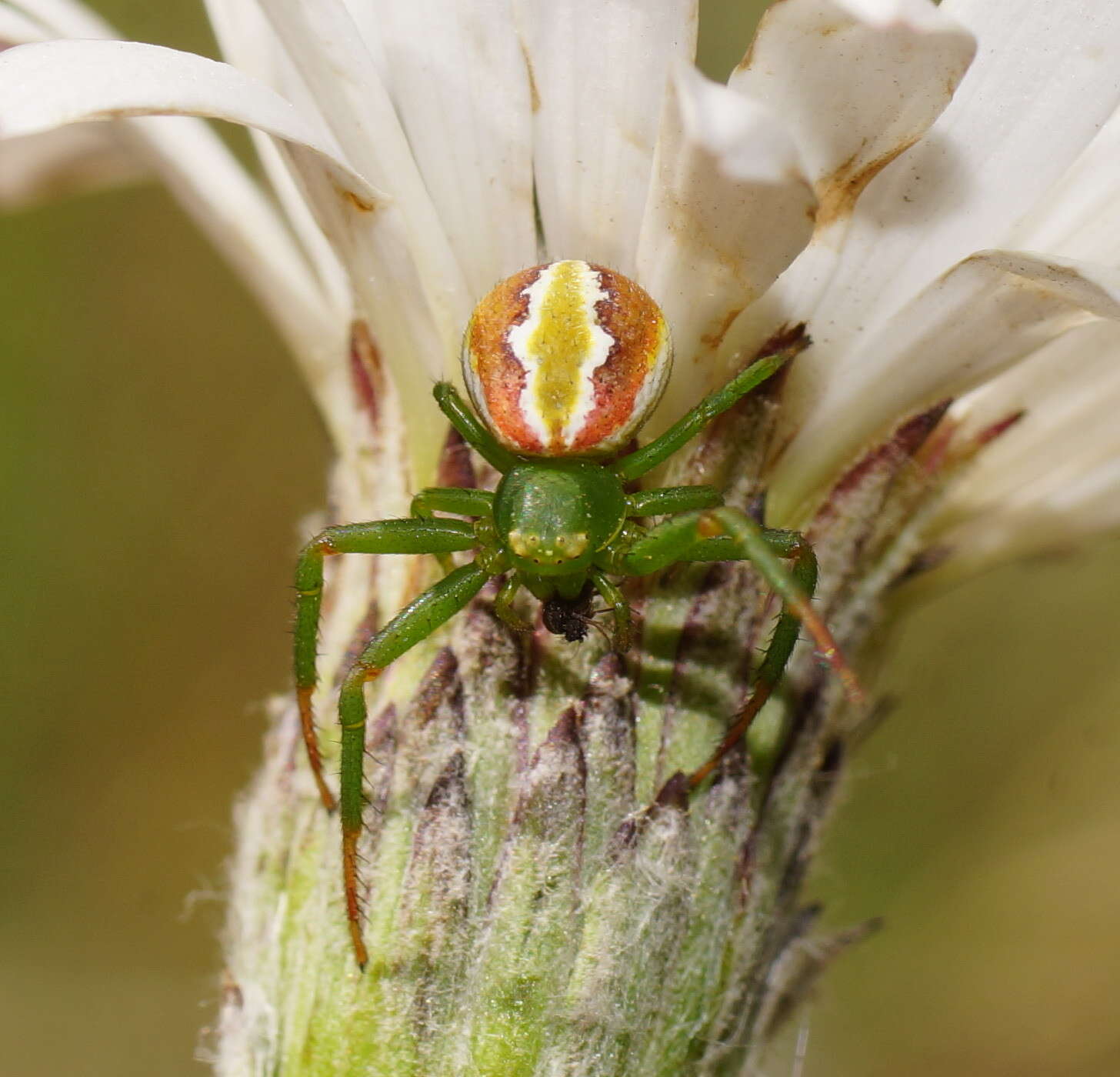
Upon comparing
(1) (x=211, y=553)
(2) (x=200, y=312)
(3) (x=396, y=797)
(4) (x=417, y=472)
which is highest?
(2) (x=200, y=312)

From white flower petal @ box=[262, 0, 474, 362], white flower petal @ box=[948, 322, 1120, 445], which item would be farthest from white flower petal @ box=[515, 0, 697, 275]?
white flower petal @ box=[948, 322, 1120, 445]

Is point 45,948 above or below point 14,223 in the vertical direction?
below

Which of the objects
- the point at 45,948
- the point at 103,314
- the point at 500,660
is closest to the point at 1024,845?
the point at 500,660

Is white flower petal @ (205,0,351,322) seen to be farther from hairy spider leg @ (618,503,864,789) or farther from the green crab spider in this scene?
hairy spider leg @ (618,503,864,789)

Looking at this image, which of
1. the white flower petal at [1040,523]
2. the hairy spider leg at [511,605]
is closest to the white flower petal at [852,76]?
the hairy spider leg at [511,605]

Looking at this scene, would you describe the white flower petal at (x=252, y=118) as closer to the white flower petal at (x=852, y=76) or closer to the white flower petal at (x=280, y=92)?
the white flower petal at (x=280, y=92)

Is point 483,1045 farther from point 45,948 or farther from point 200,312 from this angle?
point 200,312

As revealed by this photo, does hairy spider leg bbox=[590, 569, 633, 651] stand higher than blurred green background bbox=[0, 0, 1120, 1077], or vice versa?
blurred green background bbox=[0, 0, 1120, 1077]

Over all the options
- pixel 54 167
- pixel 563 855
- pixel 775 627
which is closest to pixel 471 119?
pixel 775 627
